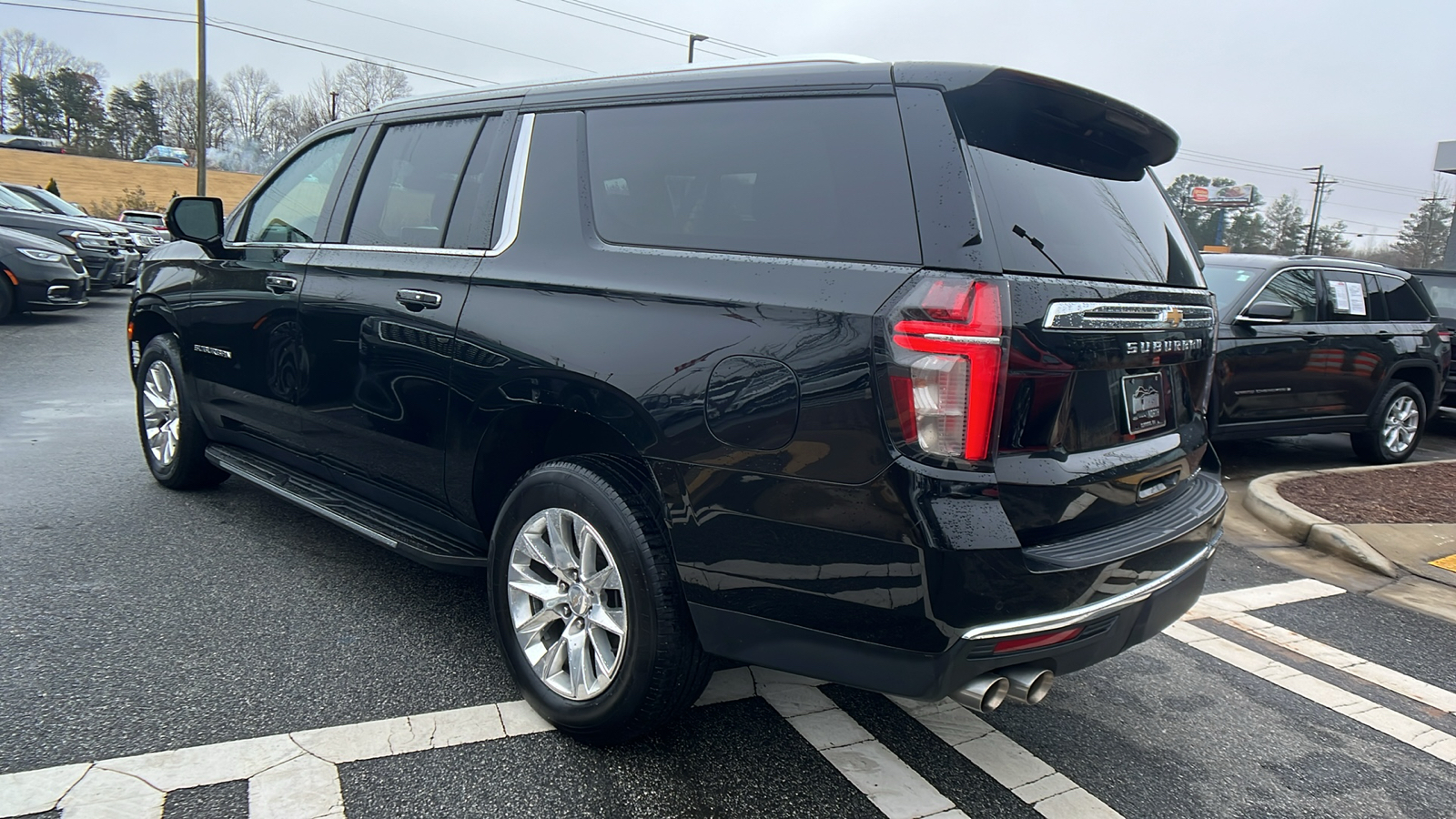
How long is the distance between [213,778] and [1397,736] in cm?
363

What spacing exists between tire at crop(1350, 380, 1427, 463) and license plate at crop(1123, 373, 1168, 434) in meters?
6.46

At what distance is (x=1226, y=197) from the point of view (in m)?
81.1

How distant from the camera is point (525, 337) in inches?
104

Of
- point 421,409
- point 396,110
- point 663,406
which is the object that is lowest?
point 421,409

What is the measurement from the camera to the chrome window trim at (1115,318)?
82.9 inches

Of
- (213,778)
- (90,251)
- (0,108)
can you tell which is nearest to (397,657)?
(213,778)

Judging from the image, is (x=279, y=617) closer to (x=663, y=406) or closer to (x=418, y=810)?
(x=418, y=810)

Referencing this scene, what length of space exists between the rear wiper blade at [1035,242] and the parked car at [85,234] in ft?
48.4

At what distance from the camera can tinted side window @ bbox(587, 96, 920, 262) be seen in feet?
6.96

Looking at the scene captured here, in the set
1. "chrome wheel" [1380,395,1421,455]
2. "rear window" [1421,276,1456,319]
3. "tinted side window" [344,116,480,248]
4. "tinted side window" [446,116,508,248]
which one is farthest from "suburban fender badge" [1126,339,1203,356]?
"rear window" [1421,276,1456,319]

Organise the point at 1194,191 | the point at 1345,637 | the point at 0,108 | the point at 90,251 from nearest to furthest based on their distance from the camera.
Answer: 1. the point at 1345,637
2. the point at 90,251
3. the point at 0,108
4. the point at 1194,191

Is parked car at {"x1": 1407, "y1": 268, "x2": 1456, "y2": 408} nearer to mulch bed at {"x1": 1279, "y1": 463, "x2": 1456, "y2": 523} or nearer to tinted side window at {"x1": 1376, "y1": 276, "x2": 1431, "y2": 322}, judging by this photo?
tinted side window at {"x1": 1376, "y1": 276, "x2": 1431, "y2": 322}

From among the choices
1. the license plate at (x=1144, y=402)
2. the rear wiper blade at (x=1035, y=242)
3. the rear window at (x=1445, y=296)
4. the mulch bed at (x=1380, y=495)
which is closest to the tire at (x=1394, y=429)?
the mulch bed at (x=1380, y=495)

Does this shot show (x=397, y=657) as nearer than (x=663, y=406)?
No
